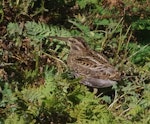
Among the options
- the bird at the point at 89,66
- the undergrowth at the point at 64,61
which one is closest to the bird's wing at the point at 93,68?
the bird at the point at 89,66

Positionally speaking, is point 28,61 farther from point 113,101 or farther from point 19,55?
point 113,101

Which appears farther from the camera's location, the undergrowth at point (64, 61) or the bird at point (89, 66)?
the bird at point (89, 66)

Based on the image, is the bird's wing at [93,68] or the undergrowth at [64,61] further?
the bird's wing at [93,68]

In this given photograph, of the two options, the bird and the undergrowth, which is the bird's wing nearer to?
the bird

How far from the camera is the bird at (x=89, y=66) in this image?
7.75 metres

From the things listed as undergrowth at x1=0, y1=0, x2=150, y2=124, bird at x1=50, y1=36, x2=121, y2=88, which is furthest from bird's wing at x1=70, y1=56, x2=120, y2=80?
undergrowth at x1=0, y1=0, x2=150, y2=124

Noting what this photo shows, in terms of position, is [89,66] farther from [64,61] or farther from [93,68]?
[64,61]

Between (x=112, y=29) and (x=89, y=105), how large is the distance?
1950 mm

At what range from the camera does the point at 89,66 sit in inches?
312

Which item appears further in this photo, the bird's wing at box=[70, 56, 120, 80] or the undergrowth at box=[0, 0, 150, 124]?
the bird's wing at box=[70, 56, 120, 80]

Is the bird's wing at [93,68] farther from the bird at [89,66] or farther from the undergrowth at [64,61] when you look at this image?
the undergrowth at [64,61]

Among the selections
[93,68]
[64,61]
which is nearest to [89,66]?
[93,68]

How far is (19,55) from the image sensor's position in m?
8.12

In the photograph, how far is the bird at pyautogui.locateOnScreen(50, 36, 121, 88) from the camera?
7.75 m
